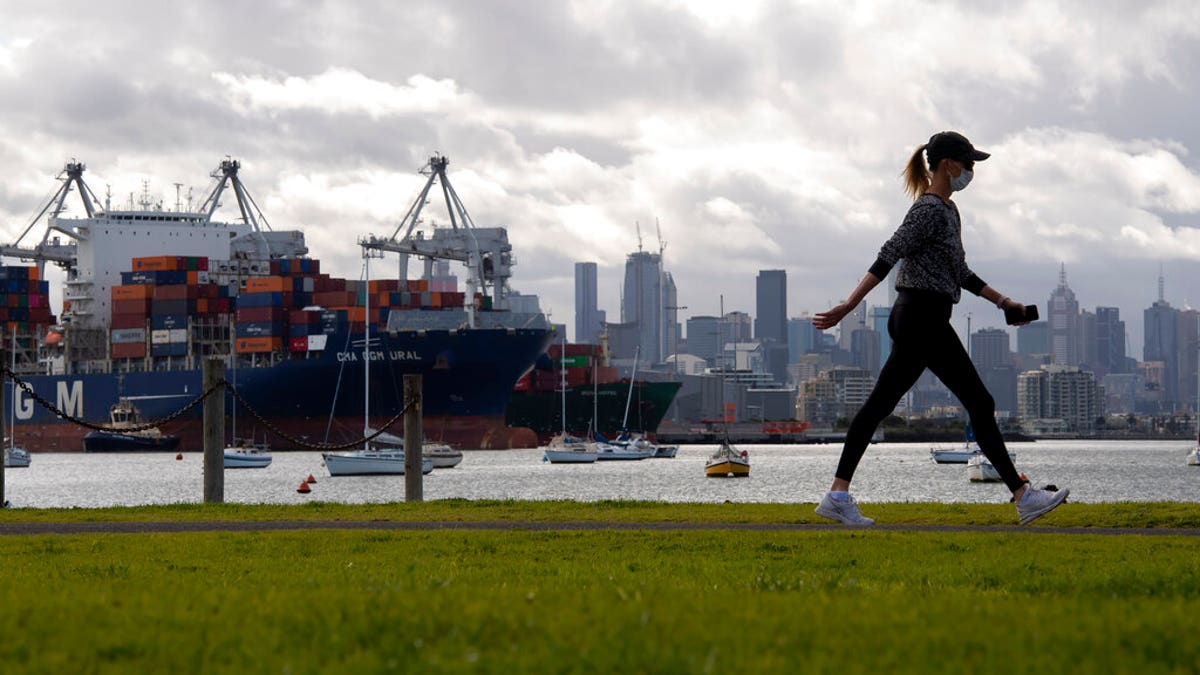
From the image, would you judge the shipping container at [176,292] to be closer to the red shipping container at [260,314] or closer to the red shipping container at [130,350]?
the red shipping container at [130,350]

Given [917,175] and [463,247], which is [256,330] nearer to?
[463,247]

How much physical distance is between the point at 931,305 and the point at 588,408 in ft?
404

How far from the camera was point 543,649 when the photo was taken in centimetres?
470

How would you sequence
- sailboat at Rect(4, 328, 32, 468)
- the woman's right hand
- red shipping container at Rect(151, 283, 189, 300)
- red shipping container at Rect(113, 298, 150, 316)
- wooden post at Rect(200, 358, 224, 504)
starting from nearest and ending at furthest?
1. the woman's right hand
2. wooden post at Rect(200, 358, 224, 504)
3. sailboat at Rect(4, 328, 32, 468)
4. red shipping container at Rect(151, 283, 189, 300)
5. red shipping container at Rect(113, 298, 150, 316)

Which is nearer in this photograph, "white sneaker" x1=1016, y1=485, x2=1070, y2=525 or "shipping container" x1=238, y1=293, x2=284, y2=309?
"white sneaker" x1=1016, y1=485, x2=1070, y2=525

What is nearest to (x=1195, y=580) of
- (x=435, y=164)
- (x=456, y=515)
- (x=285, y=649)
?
(x=285, y=649)

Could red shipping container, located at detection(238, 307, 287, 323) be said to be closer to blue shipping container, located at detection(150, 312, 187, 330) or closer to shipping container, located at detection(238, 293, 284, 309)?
shipping container, located at detection(238, 293, 284, 309)

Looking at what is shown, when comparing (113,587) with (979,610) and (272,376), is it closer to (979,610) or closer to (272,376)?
(979,610)

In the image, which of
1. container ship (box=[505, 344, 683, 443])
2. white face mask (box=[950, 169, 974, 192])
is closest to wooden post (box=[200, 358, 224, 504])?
white face mask (box=[950, 169, 974, 192])

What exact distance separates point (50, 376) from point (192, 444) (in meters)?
10.0

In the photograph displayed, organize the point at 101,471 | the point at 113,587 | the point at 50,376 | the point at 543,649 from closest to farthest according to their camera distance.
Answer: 1. the point at 543,649
2. the point at 113,587
3. the point at 101,471
4. the point at 50,376

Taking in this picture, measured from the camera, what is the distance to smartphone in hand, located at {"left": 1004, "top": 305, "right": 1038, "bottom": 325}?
33.0 feet

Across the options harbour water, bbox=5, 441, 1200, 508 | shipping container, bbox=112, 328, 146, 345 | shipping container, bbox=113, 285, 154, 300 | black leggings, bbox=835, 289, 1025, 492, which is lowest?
harbour water, bbox=5, 441, 1200, 508

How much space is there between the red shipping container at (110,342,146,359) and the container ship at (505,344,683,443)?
34392mm
